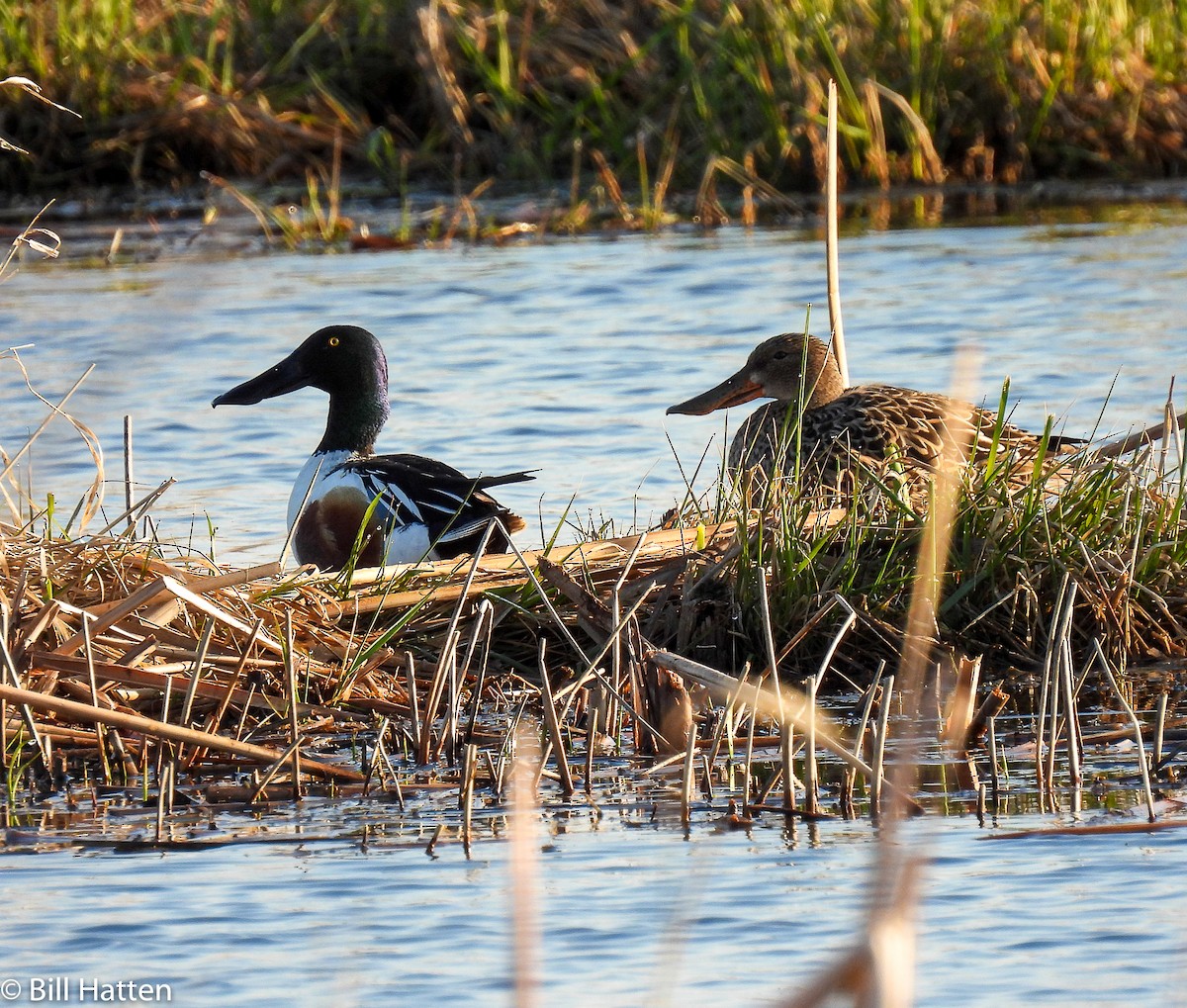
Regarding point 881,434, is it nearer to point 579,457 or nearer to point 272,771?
Answer: point 579,457

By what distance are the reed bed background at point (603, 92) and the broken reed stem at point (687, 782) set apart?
946cm

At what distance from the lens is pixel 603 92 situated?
13.8 metres

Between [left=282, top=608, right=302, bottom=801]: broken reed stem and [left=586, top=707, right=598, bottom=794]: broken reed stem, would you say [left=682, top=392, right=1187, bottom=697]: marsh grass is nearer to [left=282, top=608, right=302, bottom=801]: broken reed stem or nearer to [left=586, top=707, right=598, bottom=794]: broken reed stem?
[left=586, top=707, right=598, bottom=794]: broken reed stem

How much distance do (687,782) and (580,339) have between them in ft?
21.9

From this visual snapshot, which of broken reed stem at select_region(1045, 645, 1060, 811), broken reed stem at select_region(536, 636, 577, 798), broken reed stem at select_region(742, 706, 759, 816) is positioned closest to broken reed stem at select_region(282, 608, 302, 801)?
broken reed stem at select_region(536, 636, 577, 798)

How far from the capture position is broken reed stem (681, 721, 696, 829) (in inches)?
141

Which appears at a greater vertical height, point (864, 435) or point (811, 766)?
point (864, 435)

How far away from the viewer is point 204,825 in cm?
377

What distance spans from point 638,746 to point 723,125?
999 centimetres

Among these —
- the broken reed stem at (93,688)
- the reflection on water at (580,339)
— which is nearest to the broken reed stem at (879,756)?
the broken reed stem at (93,688)

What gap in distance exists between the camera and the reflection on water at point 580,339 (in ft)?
25.1

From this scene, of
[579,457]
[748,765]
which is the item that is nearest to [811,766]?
[748,765]

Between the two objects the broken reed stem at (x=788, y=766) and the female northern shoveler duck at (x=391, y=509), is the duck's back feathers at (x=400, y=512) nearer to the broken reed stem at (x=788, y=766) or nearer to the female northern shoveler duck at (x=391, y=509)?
the female northern shoveler duck at (x=391, y=509)

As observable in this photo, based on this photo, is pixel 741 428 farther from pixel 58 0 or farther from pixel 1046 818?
pixel 58 0
